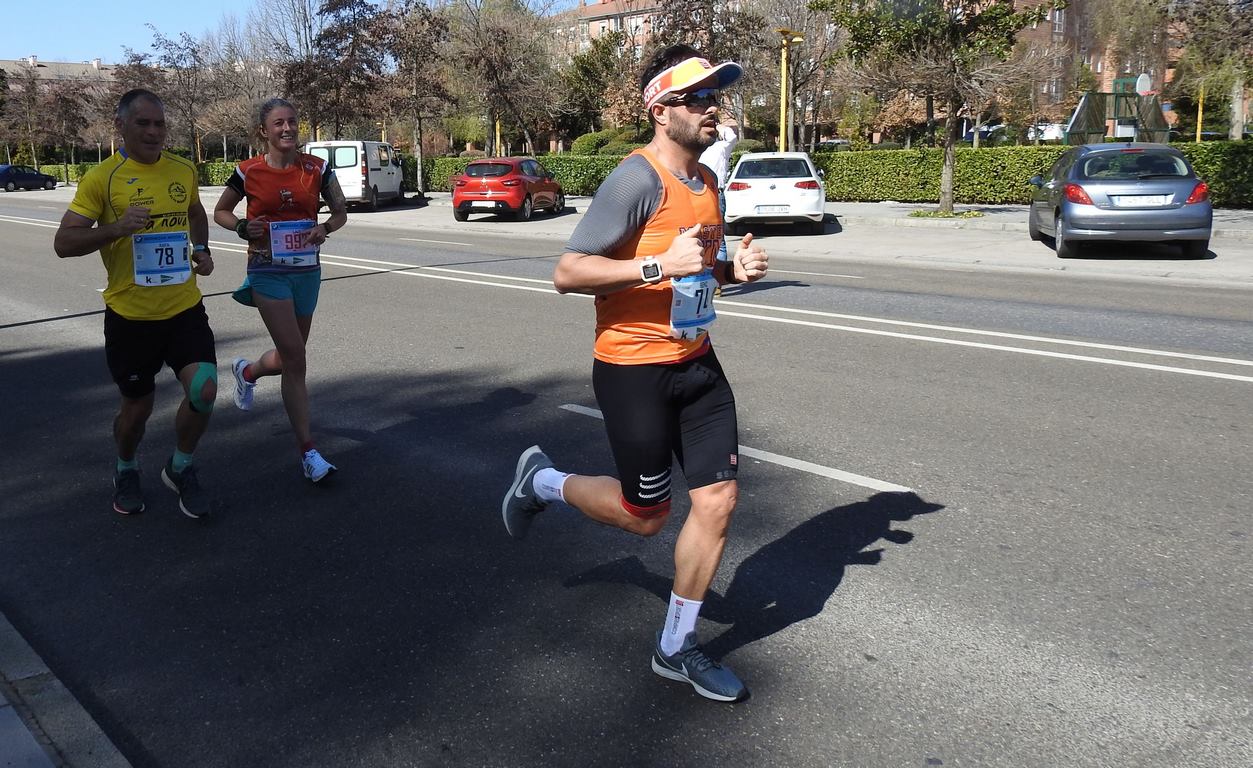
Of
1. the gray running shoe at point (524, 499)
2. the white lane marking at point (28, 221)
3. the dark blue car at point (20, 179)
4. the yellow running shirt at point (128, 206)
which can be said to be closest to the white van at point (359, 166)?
the white lane marking at point (28, 221)

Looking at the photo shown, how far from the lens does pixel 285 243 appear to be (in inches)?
207

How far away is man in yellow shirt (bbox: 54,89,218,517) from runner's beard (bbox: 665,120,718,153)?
2509 mm

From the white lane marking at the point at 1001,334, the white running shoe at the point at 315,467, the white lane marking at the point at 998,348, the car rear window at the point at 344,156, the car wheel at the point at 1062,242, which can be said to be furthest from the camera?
the car rear window at the point at 344,156

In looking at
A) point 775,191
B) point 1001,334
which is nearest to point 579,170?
point 775,191

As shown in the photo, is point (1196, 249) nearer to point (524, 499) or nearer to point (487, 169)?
point (524, 499)

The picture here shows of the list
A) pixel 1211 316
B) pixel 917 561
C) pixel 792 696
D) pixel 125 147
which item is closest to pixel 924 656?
pixel 792 696

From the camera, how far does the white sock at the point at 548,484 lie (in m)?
3.79

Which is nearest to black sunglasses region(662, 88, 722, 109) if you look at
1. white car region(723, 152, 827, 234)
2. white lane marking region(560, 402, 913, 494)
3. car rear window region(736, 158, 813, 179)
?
white lane marking region(560, 402, 913, 494)

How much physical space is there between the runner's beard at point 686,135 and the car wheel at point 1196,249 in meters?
14.6

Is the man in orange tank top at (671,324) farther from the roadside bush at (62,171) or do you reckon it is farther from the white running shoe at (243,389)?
the roadside bush at (62,171)

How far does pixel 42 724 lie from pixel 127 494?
2.00 meters

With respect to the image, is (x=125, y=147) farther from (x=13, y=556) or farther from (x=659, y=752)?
(x=659, y=752)

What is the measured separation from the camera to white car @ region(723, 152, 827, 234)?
19781mm

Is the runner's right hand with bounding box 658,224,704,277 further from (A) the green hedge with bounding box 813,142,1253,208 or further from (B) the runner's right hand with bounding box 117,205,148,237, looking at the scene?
(A) the green hedge with bounding box 813,142,1253,208
